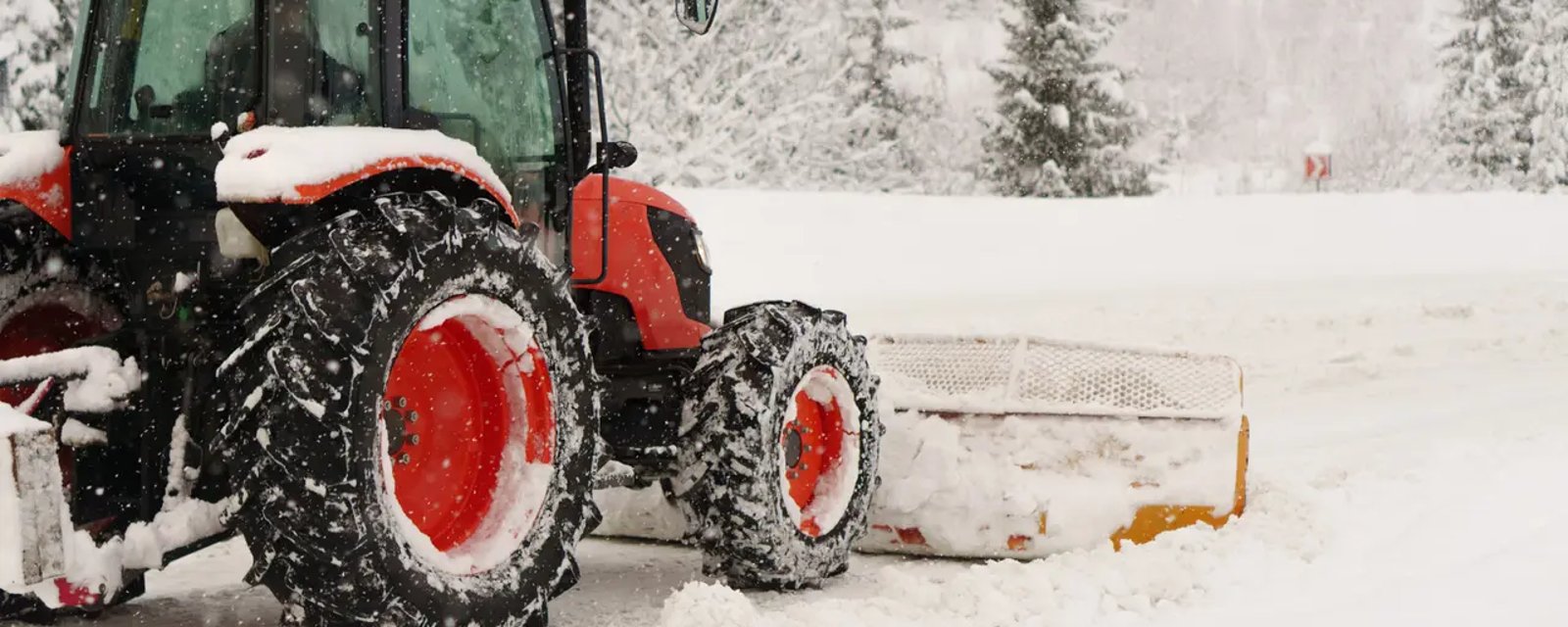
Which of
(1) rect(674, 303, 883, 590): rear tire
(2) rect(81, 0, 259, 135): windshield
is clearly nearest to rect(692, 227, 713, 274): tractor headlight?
(1) rect(674, 303, 883, 590): rear tire

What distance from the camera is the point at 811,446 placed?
258 inches

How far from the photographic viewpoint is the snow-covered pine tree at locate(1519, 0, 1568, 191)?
1586 inches

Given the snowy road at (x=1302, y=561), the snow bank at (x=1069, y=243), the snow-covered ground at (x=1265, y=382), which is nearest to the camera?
the snowy road at (x=1302, y=561)

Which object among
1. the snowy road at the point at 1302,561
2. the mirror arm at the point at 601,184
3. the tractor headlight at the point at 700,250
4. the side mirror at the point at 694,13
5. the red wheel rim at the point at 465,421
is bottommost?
the snowy road at the point at 1302,561

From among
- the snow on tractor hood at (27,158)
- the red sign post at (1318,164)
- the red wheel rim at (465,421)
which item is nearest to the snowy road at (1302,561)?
the red wheel rim at (465,421)

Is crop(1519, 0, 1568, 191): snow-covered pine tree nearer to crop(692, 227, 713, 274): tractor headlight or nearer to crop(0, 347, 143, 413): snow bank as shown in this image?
crop(692, 227, 713, 274): tractor headlight

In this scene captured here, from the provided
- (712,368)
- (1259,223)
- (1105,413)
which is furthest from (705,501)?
(1259,223)

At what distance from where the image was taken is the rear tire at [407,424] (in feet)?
13.4

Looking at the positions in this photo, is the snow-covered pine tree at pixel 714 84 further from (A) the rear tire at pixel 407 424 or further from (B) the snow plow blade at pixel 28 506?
(B) the snow plow blade at pixel 28 506

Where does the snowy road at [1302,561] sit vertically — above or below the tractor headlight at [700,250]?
below

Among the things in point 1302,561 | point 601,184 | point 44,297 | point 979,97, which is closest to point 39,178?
point 44,297

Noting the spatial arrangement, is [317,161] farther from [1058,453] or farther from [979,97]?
[979,97]

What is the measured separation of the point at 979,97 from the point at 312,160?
3737 centimetres

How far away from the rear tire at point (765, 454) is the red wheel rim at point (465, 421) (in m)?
1.03
